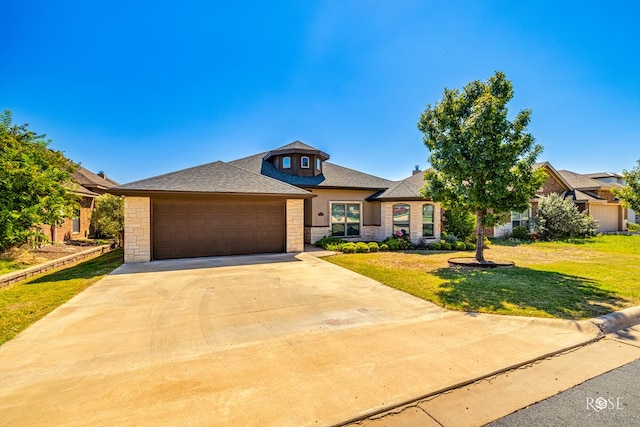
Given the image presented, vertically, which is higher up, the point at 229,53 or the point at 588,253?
the point at 229,53

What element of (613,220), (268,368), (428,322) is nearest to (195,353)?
(268,368)

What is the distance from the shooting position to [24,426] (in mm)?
2451

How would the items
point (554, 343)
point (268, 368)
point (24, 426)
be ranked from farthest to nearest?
point (554, 343)
point (268, 368)
point (24, 426)

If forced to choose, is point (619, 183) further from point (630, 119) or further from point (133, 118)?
point (133, 118)

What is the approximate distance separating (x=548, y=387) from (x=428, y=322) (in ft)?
6.44

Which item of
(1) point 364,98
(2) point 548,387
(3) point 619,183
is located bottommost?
(2) point 548,387

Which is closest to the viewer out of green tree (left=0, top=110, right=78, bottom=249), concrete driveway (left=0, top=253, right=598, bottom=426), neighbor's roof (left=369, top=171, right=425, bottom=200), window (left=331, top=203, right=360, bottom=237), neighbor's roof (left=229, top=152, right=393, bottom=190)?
concrete driveway (left=0, top=253, right=598, bottom=426)

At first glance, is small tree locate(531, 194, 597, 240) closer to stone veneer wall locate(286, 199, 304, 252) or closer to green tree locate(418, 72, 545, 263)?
green tree locate(418, 72, 545, 263)

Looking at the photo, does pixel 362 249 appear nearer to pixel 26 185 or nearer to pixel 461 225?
pixel 461 225

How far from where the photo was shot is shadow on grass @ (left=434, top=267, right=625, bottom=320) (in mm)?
5621

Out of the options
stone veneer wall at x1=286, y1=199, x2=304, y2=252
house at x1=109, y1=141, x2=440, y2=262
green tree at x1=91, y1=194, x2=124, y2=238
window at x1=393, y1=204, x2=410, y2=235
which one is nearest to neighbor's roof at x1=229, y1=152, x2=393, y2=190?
house at x1=109, y1=141, x2=440, y2=262

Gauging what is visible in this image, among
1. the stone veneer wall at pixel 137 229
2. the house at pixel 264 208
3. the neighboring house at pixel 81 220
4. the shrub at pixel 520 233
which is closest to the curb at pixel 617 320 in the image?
the house at pixel 264 208
